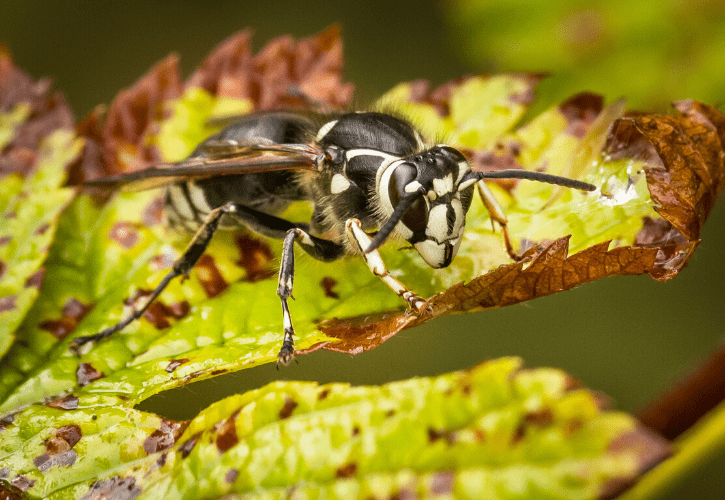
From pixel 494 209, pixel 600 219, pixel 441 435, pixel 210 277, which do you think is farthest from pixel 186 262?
pixel 600 219

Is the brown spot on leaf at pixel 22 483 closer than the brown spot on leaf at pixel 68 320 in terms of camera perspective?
Yes

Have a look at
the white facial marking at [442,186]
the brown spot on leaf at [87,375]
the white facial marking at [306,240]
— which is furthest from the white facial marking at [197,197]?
the white facial marking at [442,186]

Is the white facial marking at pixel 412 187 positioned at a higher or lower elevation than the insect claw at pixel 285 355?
higher

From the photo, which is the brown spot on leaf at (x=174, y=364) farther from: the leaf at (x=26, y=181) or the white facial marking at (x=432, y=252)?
the white facial marking at (x=432, y=252)

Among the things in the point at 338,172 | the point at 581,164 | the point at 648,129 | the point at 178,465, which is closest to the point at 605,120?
the point at 581,164


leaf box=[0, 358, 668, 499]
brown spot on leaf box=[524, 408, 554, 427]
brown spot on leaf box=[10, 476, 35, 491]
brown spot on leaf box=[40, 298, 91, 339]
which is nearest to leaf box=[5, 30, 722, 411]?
brown spot on leaf box=[40, 298, 91, 339]

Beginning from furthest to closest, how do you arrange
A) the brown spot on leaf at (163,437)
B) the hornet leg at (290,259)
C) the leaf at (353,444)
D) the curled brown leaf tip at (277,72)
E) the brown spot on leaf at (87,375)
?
the curled brown leaf tip at (277,72) → the brown spot on leaf at (87,375) → the hornet leg at (290,259) → the brown spot on leaf at (163,437) → the leaf at (353,444)
